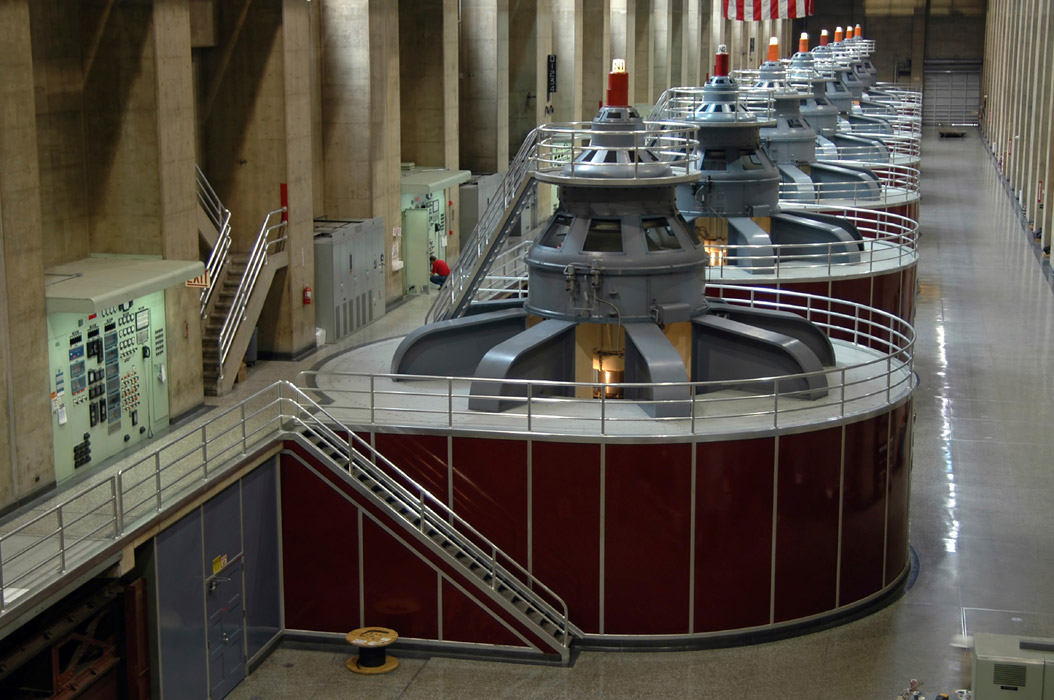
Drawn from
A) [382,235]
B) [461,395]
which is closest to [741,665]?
[461,395]

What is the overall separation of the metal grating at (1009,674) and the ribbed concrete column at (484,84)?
25.3m

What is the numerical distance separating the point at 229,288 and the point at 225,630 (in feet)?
28.2

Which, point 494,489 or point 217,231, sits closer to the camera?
point 494,489

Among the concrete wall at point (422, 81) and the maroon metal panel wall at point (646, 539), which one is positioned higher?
the concrete wall at point (422, 81)

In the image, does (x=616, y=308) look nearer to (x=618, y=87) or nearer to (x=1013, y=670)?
(x=618, y=87)

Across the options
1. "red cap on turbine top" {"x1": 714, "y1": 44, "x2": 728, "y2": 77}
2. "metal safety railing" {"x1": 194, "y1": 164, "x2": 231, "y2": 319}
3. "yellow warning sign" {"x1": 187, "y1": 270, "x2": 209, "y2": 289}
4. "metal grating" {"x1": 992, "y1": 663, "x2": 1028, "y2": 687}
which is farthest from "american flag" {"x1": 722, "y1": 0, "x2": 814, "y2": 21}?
"metal grating" {"x1": 992, "y1": 663, "x2": 1028, "y2": 687}

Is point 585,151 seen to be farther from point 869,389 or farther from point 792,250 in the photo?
point 792,250

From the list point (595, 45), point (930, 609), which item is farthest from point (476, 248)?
point (595, 45)

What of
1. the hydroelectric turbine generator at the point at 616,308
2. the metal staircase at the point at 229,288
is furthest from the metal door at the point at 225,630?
the metal staircase at the point at 229,288

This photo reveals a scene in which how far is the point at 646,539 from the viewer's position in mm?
16719

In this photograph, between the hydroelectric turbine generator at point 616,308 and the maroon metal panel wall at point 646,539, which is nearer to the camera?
the maroon metal panel wall at point 646,539

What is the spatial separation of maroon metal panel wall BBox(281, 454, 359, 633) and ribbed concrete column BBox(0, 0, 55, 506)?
2.79 metres

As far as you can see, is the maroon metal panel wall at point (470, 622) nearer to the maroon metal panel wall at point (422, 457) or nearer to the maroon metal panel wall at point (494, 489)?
the maroon metal panel wall at point (494, 489)

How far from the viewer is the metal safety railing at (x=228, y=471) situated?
14.7 metres
